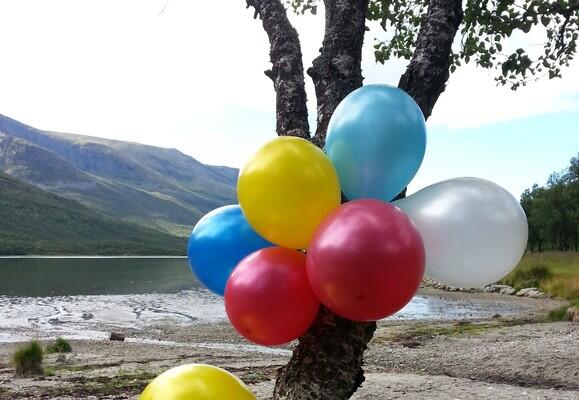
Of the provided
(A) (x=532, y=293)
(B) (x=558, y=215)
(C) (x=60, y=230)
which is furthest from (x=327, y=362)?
(C) (x=60, y=230)

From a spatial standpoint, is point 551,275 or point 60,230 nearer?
point 551,275

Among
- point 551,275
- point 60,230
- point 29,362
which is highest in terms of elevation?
point 551,275

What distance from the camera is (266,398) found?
7.44 meters

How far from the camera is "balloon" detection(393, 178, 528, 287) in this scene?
2494mm

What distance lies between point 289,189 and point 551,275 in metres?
37.1

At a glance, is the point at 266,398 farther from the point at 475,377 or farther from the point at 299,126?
the point at 299,126

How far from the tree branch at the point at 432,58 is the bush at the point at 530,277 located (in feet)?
115

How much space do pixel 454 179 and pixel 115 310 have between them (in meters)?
29.9

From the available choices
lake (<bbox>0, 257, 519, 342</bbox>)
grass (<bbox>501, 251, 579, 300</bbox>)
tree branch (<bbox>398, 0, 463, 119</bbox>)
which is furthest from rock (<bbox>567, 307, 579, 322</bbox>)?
tree branch (<bbox>398, 0, 463, 119</bbox>)

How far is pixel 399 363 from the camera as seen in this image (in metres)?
12.3

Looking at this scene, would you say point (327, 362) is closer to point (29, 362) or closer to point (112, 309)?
point (29, 362)

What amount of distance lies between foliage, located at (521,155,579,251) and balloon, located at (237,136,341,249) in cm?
5239

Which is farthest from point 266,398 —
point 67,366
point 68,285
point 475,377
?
point 68,285

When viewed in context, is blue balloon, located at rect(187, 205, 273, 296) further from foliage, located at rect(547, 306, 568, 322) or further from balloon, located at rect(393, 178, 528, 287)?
foliage, located at rect(547, 306, 568, 322)
